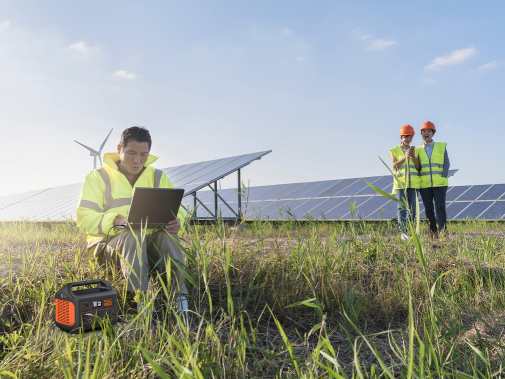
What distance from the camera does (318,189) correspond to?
13.0 m

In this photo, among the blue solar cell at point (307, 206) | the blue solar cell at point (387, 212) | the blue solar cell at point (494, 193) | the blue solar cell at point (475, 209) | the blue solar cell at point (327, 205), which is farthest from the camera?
the blue solar cell at point (307, 206)

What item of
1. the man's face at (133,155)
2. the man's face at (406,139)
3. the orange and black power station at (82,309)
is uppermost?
the man's face at (406,139)

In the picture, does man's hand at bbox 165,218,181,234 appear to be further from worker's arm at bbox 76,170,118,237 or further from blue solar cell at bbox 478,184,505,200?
blue solar cell at bbox 478,184,505,200

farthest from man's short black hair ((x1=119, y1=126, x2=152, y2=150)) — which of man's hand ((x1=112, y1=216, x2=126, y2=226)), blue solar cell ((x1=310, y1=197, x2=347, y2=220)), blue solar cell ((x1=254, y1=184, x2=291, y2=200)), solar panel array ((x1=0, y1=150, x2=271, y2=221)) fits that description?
blue solar cell ((x1=254, y1=184, x2=291, y2=200))

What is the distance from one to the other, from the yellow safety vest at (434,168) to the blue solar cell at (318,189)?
6949mm

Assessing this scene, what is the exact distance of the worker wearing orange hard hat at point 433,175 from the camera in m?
5.21

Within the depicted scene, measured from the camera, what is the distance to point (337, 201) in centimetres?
1047

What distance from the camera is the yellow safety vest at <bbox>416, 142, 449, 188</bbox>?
521 cm

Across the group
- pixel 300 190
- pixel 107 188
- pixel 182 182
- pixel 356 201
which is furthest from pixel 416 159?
pixel 300 190

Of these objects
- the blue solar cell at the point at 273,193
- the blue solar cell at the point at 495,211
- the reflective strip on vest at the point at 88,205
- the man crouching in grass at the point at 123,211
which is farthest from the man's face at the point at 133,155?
the blue solar cell at the point at 273,193

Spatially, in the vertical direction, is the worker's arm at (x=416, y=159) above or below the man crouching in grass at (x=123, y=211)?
above

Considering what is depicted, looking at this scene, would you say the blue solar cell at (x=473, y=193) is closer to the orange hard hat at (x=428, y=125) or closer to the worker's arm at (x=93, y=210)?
the orange hard hat at (x=428, y=125)

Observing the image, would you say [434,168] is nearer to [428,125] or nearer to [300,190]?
[428,125]

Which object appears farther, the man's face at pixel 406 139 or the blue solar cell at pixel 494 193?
the blue solar cell at pixel 494 193
